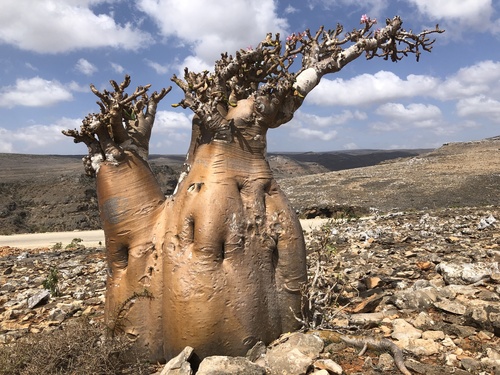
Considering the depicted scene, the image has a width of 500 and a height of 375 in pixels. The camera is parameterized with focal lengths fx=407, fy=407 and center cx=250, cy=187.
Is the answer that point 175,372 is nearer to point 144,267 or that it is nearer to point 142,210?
point 144,267

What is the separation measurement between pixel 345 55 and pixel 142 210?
3343 mm

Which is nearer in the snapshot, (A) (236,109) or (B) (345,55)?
(A) (236,109)

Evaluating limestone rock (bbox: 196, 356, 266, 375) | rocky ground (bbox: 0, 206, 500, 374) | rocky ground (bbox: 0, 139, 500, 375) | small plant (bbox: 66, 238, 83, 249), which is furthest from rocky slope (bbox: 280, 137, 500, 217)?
limestone rock (bbox: 196, 356, 266, 375)

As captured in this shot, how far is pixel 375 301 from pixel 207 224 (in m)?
2.37

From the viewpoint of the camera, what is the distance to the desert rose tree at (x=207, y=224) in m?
3.74

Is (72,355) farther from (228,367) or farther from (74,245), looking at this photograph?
(74,245)

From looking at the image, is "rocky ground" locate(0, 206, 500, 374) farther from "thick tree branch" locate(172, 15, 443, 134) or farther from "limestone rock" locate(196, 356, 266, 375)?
"thick tree branch" locate(172, 15, 443, 134)

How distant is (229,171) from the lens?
4.12 meters

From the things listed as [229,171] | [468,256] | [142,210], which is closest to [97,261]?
[142,210]

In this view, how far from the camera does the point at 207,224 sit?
3.82m

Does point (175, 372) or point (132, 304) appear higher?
point (132, 304)

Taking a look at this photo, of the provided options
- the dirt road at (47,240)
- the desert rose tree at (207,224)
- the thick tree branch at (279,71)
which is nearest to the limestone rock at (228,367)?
the desert rose tree at (207,224)

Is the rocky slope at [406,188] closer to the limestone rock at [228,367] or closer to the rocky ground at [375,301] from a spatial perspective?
the rocky ground at [375,301]

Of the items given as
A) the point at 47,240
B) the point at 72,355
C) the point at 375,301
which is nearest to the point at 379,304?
the point at 375,301
